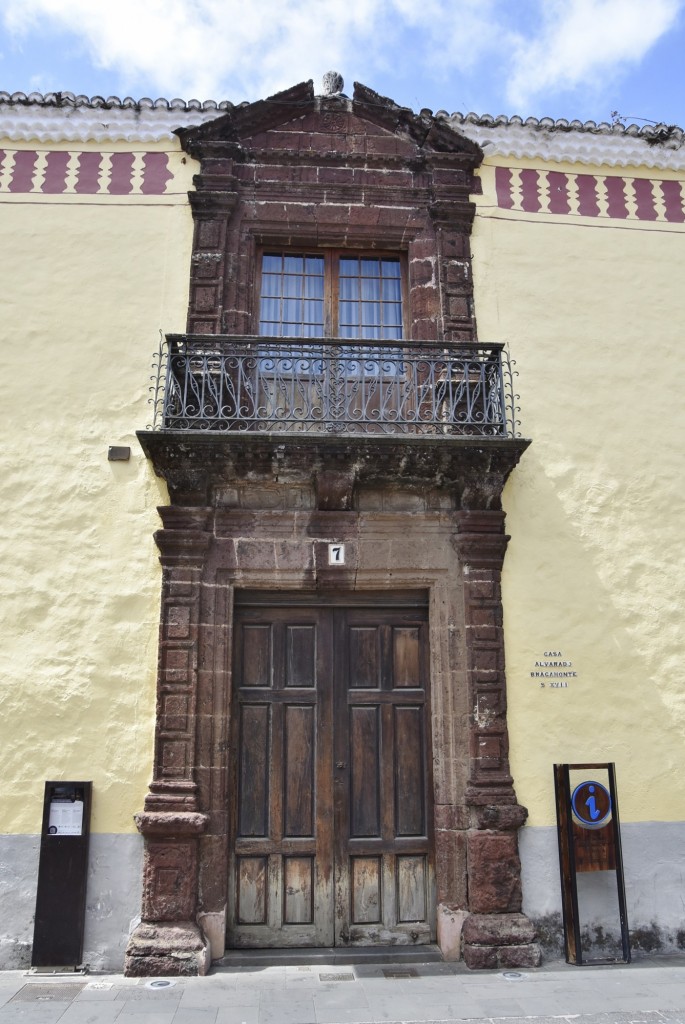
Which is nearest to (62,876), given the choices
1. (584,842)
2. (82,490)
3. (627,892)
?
(82,490)

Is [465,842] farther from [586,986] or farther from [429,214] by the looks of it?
[429,214]

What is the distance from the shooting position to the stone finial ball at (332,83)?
7168 millimetres

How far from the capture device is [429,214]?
6.89 m

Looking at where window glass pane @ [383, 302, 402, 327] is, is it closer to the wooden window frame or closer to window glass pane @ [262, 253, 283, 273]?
the wooden window frame

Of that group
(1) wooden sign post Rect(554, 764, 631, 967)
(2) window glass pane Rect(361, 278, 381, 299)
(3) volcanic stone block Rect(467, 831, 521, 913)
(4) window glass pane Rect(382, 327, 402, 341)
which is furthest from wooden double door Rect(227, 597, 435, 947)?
(2) window glass pane Rect(361, 278, 381, 299)

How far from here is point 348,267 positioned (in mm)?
6973

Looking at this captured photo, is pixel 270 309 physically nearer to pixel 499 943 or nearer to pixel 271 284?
pixel 271 284

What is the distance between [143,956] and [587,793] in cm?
312

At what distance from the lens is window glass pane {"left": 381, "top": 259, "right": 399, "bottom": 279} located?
6.98 meters

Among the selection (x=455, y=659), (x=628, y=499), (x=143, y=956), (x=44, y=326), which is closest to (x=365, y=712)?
(x=455, y=659)

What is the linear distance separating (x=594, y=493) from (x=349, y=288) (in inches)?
105

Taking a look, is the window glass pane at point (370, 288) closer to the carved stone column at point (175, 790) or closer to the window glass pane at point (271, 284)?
the window glass pane at point (271, 284)

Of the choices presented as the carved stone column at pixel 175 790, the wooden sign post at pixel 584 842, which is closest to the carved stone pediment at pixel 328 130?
the carved stone column at pixel 175 790

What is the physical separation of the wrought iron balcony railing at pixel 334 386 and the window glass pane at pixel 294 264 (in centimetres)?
90
